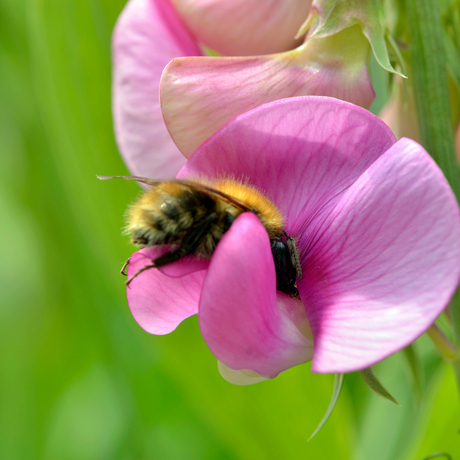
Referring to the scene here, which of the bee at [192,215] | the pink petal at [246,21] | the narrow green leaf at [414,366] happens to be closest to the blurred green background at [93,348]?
the narrow green leaf at [414,366]

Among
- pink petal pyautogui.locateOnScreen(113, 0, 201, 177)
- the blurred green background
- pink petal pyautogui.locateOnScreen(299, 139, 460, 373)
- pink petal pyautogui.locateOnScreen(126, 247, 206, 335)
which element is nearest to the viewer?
pink petal pyautogui.locateOnScreen(299, 139, 460, 373)

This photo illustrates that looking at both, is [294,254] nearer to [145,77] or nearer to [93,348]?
[145,77]

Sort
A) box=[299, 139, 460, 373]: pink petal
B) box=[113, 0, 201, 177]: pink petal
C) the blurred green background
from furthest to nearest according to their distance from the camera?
the blurred green background
box=[113, 0, 201, 177]: pink petal
box=[299, 139, 460, 373]: pink petal

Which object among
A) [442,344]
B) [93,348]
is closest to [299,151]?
[442,344]

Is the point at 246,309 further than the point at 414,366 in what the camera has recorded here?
No

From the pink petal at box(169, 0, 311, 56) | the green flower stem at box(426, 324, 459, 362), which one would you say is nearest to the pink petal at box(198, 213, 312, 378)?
the green flower stem at box(426, 324, 459, 362)

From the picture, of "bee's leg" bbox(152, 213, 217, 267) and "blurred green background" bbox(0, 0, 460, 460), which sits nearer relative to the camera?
"bee's leg" bbox(152, 213, 217, 267)

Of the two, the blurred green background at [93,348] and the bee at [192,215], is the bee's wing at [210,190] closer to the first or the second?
the bee at [192,215]

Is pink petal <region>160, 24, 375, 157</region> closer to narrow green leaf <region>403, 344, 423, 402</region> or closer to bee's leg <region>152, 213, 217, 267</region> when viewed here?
bee's leg <region>152, 213, 217, 267</region>
